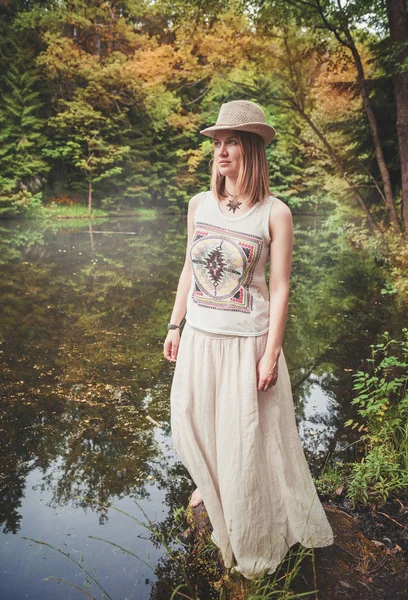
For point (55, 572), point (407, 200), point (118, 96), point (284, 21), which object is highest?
point (118, 96)

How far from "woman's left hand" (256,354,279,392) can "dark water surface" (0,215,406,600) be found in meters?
1.09

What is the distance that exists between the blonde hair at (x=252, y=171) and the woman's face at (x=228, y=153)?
21 millimetres

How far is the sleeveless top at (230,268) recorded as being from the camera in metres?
1.97

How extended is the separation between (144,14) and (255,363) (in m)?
27.3

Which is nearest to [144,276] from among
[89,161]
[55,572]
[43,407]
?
[43,407]

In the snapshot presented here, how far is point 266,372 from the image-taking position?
6.61 ft

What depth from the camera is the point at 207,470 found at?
83.8 inches

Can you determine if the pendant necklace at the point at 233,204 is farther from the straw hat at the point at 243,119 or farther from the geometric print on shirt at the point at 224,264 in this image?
the straw hat at the point at 243,119

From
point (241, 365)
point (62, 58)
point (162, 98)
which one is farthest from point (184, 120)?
point (241, 365)

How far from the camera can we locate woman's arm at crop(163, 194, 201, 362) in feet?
7.28

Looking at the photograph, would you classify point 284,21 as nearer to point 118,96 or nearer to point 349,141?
point 349,141

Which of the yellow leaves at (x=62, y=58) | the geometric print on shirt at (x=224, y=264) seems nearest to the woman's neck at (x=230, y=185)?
the geometric print on shirt at (x=224, y=264)

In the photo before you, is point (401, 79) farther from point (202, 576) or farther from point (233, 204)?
point (202, 576)

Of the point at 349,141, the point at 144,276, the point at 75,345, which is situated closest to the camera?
the point at 75,345
